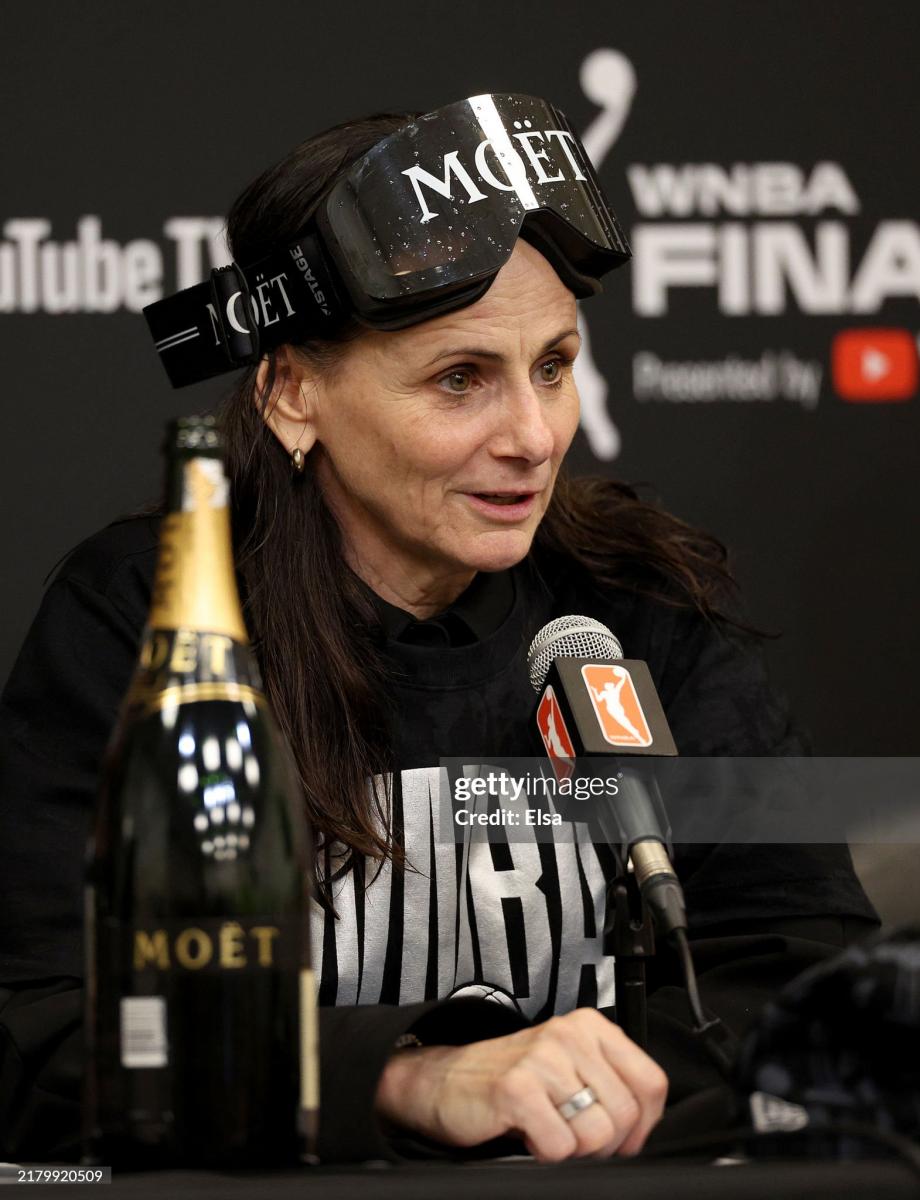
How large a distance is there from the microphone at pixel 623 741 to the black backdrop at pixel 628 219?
1289 mm

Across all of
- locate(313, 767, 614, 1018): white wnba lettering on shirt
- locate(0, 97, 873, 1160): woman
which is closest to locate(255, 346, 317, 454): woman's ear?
locate(0, 97, 873, 1160): woman

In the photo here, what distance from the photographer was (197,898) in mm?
727

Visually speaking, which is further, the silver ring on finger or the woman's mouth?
the woman's mouth

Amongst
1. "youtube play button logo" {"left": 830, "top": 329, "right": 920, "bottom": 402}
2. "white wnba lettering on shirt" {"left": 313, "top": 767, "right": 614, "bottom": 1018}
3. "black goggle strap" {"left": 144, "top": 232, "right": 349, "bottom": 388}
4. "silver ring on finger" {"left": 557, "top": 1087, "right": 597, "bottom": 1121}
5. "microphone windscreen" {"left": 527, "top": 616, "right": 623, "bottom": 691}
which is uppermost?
"youtube play button logo" {"left": 830, "top": 329, "right": 920, "bottom": 402}

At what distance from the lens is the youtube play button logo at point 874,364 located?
7.89 feet

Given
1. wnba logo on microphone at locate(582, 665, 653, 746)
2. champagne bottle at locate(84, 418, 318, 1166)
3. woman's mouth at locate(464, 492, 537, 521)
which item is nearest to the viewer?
champagne bottle at locate(84, 418, 318, 1166)

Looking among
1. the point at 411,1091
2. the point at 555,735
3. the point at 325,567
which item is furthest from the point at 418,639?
the point at 411,1091

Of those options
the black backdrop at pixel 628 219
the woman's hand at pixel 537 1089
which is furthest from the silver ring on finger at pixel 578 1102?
the black backdrop at pixel 628 219

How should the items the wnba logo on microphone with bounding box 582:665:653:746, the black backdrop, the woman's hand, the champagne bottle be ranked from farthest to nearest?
the black backdrop, the wnba logo on microphone with bounding box 582:665:653:746, the woman's hand, the champagne bottle

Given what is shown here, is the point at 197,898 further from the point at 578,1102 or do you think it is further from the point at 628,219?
the point at 628,219

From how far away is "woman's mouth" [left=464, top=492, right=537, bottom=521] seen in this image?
1537mm

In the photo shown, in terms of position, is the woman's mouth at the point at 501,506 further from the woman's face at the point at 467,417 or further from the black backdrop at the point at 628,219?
the black backdrop at the point at 628,219

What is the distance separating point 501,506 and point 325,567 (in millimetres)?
175

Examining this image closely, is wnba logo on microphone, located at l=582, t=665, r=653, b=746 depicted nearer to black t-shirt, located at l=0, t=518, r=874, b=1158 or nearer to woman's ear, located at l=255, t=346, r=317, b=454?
black t-shirt, located at l=0, t=518, r=874, b=1158
